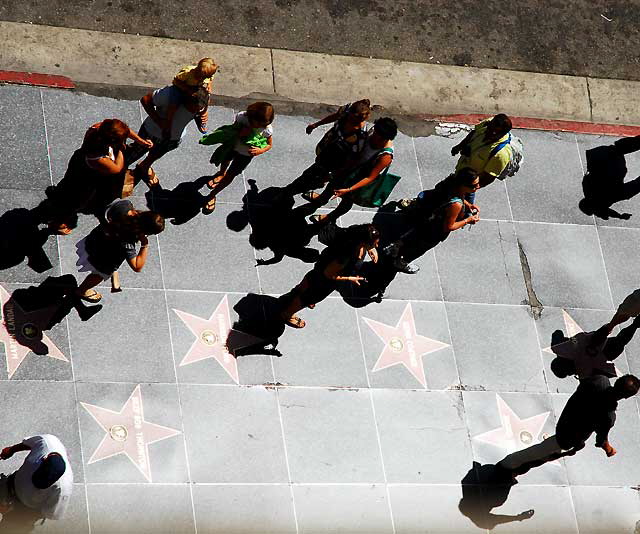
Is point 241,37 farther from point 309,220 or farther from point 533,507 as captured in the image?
point 533,507

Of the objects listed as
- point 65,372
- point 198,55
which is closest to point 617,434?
point 65,372

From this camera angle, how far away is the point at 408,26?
1499cm

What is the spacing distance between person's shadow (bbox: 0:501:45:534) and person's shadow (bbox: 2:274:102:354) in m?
1.69

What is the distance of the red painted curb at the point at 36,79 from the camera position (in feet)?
39.4

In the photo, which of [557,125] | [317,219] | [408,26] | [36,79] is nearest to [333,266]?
[317,219]

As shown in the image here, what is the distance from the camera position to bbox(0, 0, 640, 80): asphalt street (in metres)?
13.5

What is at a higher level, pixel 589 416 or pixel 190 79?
pixel 190 79

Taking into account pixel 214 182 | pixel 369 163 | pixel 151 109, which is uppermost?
pixel 151 109

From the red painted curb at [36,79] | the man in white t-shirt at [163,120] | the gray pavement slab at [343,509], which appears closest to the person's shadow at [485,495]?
the gray pavement slab at [343,509]

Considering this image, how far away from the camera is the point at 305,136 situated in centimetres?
1288

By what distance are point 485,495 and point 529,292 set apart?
279cm

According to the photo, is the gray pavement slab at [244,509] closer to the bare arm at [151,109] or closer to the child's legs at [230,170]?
the child's legs at [230,170]

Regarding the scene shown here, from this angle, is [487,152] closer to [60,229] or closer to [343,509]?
[343,509]

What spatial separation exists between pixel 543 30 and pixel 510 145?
5.14 m
